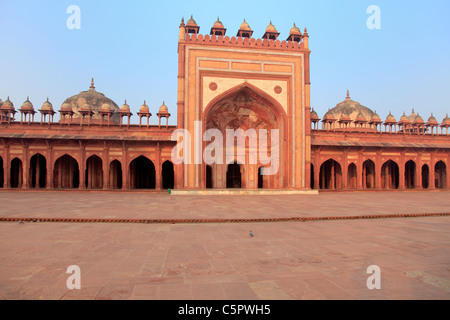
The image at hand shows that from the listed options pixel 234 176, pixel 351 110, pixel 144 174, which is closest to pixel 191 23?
pixel 234 176

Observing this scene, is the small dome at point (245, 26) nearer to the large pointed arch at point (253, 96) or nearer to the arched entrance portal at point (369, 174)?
Result: the large pointed arch at point (253, 96)

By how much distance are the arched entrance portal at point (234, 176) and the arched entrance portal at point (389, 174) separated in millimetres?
12348

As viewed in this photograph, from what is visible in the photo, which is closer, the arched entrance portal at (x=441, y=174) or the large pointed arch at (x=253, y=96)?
the large pointed arch at (x=253, y=96)

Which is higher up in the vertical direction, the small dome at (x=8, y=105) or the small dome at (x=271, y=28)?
the small dome at (x=271, y=28)

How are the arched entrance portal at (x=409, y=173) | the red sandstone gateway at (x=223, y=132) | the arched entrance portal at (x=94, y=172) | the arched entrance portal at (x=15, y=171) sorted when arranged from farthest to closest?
→ the arched entrance portal at (x=409, y=173) < the arched entrance portal at (x=94, y=172) < the arched entrance portal at (x=15, y=171) < the red sandstone gateway at (x=223, y=132)

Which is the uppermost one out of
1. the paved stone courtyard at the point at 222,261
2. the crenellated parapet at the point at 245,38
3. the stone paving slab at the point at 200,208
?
the crenellated parapet at the point at 245,38

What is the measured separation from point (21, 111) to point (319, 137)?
22.3 m

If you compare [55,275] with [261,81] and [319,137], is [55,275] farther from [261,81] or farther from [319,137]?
[319,137]

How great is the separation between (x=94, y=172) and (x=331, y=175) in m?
18.8

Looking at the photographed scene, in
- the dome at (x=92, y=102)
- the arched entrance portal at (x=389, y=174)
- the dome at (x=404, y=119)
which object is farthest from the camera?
the dome at (x=92, y=102)

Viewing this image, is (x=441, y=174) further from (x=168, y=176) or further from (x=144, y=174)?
(x=144, y=174)

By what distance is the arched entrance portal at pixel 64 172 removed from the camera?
22469 millimetres

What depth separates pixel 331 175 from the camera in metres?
25.3

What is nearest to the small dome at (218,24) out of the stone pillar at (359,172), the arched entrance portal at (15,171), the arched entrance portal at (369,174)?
the stone pillar at (359,172)
